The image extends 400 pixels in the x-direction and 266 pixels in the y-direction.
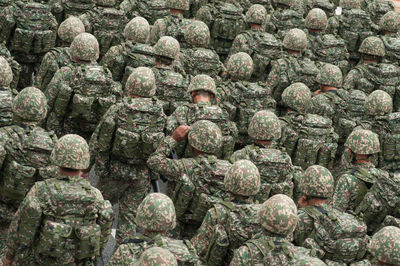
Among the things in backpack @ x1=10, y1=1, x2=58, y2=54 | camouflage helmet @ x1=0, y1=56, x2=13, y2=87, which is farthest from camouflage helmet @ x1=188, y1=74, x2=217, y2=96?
backpack @ x1=10, y1=1, x2=58, y2=54

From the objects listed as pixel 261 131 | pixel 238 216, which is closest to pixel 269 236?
pixel 238 216

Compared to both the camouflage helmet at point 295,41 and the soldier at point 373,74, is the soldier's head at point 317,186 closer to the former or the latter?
the soldier at point 373,74

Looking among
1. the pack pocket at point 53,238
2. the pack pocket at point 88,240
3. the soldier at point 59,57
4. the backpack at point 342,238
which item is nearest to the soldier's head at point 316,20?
the soldier at point 59,57

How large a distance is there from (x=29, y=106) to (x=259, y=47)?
6.83 metres

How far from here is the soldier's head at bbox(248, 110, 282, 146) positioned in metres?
10.4

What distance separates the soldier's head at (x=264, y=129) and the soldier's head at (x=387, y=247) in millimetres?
2662

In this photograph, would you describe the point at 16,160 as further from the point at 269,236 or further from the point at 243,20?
the point at 243,20

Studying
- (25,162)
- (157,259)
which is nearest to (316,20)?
(25,162)

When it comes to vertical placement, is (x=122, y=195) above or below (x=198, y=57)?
below

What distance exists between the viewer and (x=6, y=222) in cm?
925

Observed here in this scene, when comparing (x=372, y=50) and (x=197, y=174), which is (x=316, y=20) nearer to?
(x=372, y=50)

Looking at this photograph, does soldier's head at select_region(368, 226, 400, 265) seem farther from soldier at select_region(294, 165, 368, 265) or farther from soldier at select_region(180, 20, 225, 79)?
soldier at select_region(180, 20, 225, 79)

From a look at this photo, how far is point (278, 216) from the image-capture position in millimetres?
7684

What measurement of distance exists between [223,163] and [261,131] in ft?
4.41
